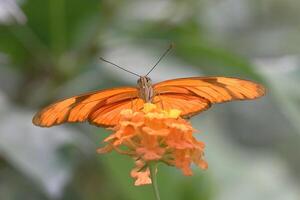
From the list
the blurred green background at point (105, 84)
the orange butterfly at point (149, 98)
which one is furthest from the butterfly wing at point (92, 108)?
the blurred green background at point (105, 84)

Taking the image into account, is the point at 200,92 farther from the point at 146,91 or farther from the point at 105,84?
the point at 105,84

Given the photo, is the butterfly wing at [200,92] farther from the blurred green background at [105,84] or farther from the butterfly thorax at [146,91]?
the blurred green background at [105,84]

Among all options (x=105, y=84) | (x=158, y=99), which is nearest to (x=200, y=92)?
(x=158, y=99)

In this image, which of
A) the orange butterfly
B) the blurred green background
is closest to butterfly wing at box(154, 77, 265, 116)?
the orange butterfly

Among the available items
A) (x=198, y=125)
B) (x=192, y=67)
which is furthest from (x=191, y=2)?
(x=198, y=125)

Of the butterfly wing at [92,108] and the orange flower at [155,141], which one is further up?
the butterfly wing at [92,108]

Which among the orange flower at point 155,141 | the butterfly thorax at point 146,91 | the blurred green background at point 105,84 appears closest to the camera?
the orange flower at point 155,141

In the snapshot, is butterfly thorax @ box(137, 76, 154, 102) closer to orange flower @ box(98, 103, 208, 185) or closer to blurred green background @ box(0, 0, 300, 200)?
orange flower @ box(98, 103, 208, 185)
